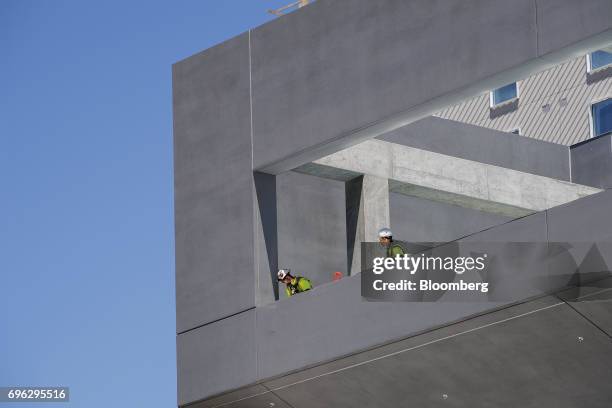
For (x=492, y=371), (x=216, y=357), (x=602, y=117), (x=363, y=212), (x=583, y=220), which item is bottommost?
(x=492, y=371)

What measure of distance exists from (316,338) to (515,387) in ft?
12.5

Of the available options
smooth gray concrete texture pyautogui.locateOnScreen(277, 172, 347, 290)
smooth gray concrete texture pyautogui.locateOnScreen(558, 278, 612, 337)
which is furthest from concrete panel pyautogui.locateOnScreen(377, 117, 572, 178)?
smooth gray concrete texture pyautogui.locateOnScreen(558, 278, 612, 337)

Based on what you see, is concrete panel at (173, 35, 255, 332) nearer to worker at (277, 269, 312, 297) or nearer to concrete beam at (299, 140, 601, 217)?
worker at (277, 269, 312, 297)

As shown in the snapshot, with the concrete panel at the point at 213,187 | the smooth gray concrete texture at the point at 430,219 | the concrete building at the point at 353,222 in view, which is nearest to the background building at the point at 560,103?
the smooth gray concrete texture at the point at 430,219

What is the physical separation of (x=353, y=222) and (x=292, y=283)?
387cm

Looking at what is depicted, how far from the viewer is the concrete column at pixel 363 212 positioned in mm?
30344

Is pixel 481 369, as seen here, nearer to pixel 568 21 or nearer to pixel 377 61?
pixel 377 61

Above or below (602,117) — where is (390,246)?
below

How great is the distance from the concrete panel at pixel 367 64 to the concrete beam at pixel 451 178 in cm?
296

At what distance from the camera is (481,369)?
24.9 meters

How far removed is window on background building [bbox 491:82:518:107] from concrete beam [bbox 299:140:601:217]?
31.7 ft

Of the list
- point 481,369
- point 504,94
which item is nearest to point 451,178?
point 481,369

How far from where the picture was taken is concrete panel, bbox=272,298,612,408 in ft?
75.8

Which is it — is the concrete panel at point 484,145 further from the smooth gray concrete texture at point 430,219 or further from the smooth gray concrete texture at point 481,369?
the smooth gray concrete texture at point 481,369
